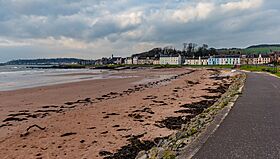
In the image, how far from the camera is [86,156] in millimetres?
6848

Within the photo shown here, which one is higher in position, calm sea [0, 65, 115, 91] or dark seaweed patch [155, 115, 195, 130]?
dark seaweed patch [155, 115, 195, 130]

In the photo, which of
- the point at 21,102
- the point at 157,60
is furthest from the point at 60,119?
the point at 157,60

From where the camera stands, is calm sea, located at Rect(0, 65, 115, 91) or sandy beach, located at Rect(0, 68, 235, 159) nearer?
sandy beach, located at Rect(0, 68, 235, 159)

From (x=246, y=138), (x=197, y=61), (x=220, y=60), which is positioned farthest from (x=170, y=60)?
(x=246, y=138)

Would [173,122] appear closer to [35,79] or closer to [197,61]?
[35,79]

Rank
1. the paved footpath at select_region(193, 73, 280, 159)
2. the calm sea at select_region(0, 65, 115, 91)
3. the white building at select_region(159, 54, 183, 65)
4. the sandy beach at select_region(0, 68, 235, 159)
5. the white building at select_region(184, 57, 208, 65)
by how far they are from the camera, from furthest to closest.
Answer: the white building at select_region(159, 54, 183, 65) < the white building at select_region(184, 57, 208, 65) < the calm sea at select_region(0, 65, 115, 91) < the sandy beach at select_region(0, 68, 235, 159) < the paved footpath at select_region(193, 73, 280, 159)

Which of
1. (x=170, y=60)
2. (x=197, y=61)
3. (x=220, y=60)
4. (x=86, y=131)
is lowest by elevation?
(x=197, y=61)

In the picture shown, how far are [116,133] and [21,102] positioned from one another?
11194mm

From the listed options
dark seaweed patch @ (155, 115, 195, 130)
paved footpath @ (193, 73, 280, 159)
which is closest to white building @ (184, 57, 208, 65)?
dark seaweed patch @ (155, 115, 195, 130)

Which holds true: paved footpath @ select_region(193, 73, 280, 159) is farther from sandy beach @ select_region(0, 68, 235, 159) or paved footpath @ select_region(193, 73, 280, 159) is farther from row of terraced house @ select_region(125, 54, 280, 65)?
row of terraced house @ select_region(125, 54, 280, 65)

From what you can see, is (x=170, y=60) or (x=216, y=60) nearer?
(x=216, y=60)

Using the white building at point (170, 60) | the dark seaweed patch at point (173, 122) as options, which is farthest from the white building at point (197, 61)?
the dark seaweed patch at point (173, 122)

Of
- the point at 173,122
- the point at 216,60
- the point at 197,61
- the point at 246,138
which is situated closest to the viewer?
the point at 246,138

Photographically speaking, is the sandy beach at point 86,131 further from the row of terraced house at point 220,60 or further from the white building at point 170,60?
→ the white building at point 170,60
